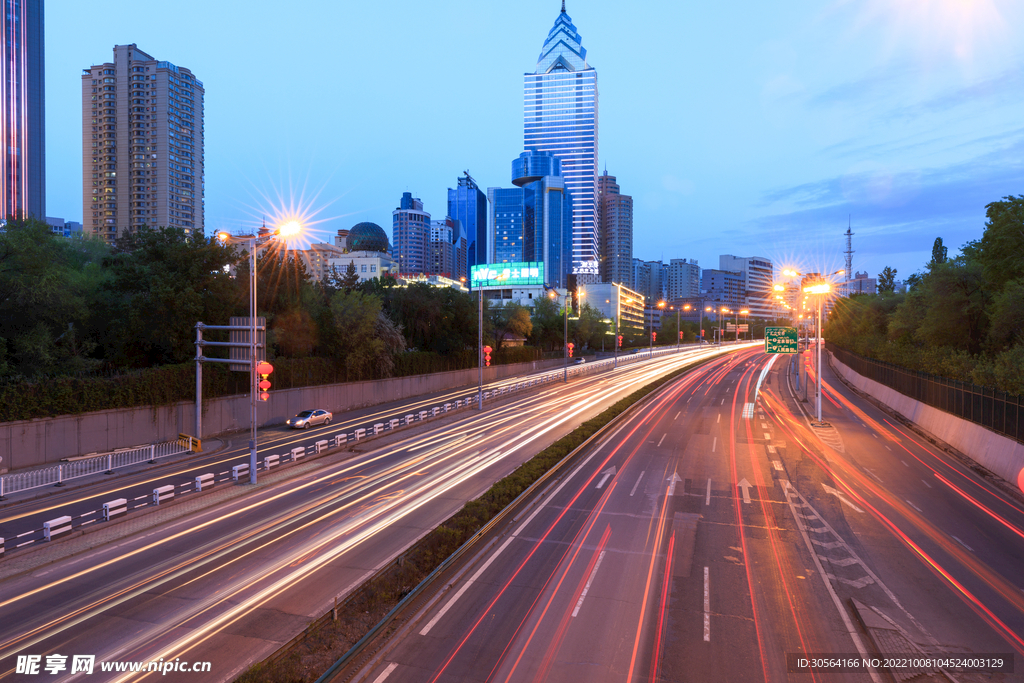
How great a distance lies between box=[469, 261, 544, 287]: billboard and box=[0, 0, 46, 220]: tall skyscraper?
148 m

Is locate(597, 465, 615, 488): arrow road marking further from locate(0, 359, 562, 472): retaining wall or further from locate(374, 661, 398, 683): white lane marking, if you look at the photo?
locate(0, 359, 562, 472): retaining wall

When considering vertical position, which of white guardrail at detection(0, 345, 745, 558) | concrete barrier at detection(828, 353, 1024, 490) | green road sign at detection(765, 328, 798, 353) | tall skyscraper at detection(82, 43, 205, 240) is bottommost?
white guardrail at detection(0, 345, 745, 558)

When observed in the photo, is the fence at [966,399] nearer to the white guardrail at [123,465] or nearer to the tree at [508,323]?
the white guardrail at [123,465]

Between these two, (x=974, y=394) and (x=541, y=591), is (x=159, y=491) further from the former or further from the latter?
(x=974, y=394)

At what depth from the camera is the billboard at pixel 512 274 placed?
131000mm

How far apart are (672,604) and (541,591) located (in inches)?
117

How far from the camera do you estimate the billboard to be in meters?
131

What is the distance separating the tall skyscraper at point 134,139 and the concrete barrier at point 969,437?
169m

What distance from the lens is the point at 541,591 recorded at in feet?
40.3

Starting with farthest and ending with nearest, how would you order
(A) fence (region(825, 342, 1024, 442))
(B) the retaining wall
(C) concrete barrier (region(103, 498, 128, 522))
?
(B) the retaining wall, (A) fence (region(825, 342, 1024, 442)), (C) concrete barrier (region(103, 498, 128, 522))

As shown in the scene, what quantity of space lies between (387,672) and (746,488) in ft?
54.5

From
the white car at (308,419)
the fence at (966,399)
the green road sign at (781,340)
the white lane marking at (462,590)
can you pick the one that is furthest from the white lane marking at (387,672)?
the green road sign at (781,340)

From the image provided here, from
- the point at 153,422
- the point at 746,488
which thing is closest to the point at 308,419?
the point at 153,422

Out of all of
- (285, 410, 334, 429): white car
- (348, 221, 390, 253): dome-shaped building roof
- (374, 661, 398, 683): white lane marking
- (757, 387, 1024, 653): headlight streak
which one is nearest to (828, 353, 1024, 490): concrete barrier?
(757, 387, 1024, 653): headlight streak
